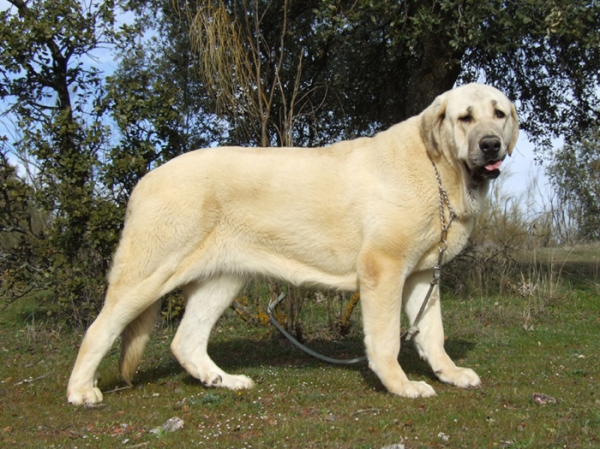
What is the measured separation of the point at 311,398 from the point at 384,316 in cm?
76

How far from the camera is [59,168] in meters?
7.20

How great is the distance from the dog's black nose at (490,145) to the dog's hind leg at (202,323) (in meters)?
2.15

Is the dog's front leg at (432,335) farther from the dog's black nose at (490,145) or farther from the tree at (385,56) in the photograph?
the tree at (385,56)

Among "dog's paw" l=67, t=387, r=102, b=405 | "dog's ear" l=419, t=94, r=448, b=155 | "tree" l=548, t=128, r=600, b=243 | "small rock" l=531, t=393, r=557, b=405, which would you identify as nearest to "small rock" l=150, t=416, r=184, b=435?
"dog's paw" l=67, t=387, r=102, b=405

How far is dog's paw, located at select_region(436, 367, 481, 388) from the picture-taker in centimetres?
480

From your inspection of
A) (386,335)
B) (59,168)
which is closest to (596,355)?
(386,335)

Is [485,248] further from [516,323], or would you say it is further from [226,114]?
[226,114]

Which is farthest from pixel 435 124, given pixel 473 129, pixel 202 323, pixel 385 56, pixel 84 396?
pixel 385 56

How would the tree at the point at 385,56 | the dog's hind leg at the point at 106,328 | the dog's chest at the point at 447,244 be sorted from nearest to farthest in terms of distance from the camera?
1. the dog's hind leg at the point at 106,328
2. the dog's chest at the point at 447,244
3. the tree at the point at 385,56

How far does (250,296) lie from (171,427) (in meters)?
4.92

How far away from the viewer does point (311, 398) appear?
182 inches

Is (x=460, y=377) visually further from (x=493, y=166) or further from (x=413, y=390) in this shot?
(x=493, y=166)

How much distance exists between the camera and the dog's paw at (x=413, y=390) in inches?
177

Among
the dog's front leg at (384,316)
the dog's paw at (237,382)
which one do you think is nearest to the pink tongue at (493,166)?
the dog's front leg at (384,316)
